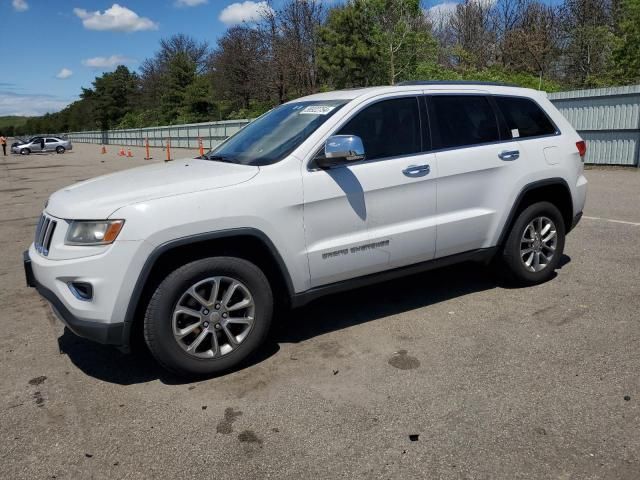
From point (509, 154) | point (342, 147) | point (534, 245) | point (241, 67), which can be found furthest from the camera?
point (241, 67)

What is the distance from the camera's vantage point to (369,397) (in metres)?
3.34

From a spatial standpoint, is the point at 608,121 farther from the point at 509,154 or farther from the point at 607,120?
the point at 509,154

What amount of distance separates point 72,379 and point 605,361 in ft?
11.6

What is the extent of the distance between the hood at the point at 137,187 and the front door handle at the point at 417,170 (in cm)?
116

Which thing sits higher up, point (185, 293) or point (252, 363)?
point (185, 293)

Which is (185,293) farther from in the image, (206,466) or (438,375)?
(438,375)

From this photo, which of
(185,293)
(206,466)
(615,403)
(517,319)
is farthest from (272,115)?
(615,403)

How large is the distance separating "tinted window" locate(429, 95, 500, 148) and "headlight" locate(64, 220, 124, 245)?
2545 millimetres

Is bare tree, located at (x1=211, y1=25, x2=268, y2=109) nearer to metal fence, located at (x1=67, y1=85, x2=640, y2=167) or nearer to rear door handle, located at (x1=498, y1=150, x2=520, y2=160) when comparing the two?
metal fence, located at (x1=67, y1=85, x2=640, y2=167)

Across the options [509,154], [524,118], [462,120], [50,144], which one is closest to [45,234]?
[462,120]

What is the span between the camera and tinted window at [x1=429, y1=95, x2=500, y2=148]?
4492mm

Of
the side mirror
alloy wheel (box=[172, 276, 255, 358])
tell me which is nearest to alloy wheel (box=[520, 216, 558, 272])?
the side mirror

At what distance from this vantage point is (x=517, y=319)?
4434 millimetres

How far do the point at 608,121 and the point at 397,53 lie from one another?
16.8 m
